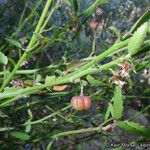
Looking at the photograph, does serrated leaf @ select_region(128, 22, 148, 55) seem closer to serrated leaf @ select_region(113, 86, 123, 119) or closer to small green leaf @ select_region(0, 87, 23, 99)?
serrated leaf @ select_region(113, 86, 123, 119)

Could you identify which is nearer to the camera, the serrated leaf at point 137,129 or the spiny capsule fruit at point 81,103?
the serrated leaf at point 137,129

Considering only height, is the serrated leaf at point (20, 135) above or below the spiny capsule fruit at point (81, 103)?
below

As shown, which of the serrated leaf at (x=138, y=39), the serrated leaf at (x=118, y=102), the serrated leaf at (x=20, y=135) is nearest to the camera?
the serrated leaf at (x=138, y=39)

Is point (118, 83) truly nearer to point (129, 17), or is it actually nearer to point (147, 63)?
point (147, 63)

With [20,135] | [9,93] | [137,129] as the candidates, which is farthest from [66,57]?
[137,129]

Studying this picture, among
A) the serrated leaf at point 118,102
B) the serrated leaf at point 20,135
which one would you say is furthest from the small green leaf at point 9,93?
the serrated leaf at point 20,135

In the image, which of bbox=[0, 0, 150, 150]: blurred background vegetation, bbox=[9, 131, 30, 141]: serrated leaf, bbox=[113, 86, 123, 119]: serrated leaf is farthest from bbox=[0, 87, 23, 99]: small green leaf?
bbox=[9, 131, 30, 141]: serrated leaf

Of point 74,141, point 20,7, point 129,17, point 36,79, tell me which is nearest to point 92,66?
point 36,79

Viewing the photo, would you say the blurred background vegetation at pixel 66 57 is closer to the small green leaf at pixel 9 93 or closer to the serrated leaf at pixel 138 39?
the small green leaf at pixel 9 93
